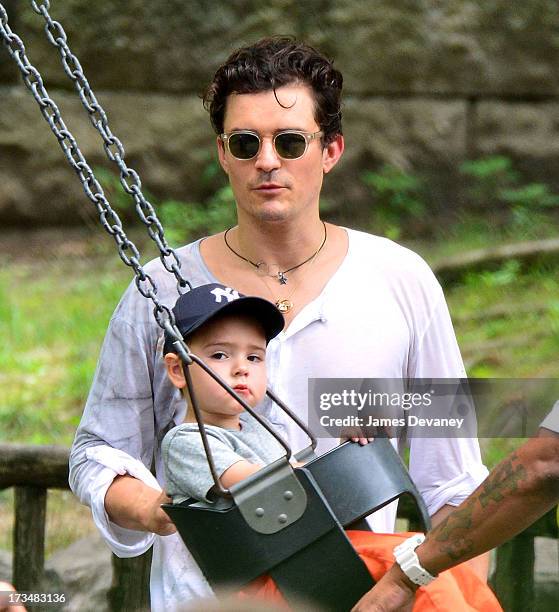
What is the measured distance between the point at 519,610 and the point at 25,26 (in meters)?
4.79

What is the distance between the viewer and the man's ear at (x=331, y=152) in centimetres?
268

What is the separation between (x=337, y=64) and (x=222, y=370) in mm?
4902

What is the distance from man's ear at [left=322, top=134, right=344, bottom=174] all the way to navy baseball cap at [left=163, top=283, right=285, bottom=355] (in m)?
0.44

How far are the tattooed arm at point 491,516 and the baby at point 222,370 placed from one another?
35 centimetres

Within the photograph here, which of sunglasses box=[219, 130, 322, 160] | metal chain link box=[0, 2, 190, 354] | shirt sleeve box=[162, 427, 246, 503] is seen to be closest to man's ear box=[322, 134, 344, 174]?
sunglasses box=[219, 130, 322, 160]

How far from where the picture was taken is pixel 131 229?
712 cm

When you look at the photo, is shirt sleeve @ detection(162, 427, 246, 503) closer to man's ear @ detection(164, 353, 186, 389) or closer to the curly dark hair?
man's ear @ detection(164, 353, 186, 389)

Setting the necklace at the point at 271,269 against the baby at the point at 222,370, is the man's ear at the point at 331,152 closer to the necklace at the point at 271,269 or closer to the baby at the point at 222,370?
the necklace at the point at 271,269

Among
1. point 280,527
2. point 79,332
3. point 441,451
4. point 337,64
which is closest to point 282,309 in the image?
point 441,451

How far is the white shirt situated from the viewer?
8.38 ft

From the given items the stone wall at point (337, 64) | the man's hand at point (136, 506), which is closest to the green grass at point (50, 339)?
the stone wall at point (337, 64)

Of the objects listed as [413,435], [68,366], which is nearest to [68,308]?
[68,366]

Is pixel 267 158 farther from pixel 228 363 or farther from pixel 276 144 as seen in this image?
pixel 228 363

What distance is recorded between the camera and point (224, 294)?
92.5 inches
